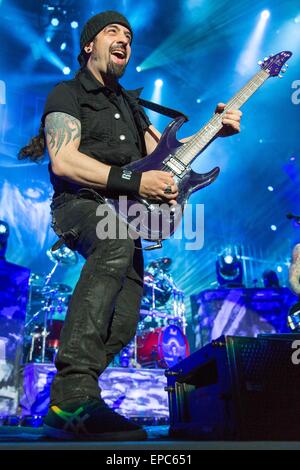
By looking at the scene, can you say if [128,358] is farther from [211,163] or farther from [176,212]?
[211,163]

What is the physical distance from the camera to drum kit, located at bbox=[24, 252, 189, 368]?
6805mm

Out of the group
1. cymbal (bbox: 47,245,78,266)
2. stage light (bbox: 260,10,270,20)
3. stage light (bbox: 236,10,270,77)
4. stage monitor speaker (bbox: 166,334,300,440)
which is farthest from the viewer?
stage light (bbox: 236,10,270,77)

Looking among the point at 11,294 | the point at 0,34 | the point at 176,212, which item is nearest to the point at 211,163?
the point at 0,34

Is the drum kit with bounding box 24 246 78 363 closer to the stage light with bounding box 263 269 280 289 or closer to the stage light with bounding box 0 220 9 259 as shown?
the stage light with bounding box 0 220 9 259

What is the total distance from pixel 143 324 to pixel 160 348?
49.6 inches

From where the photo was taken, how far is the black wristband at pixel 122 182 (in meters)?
2.07

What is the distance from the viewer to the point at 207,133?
9.34ft

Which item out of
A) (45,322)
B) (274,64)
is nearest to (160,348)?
(45,322)

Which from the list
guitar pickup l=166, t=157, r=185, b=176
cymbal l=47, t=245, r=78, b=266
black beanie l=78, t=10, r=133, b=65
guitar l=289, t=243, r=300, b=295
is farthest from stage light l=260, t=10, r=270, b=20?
guitar pickup l=166, t=157, r=185, b=176

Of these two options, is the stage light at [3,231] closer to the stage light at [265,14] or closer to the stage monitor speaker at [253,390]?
the stage monitor speaker at [253,390]

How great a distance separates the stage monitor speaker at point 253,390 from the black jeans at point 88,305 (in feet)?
1.78

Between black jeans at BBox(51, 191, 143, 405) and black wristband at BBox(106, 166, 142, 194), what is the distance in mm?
162

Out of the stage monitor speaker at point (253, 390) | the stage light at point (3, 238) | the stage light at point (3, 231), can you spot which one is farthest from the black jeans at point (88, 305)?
the stage light at point (3, 231)

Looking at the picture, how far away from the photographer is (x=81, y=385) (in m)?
1.71
